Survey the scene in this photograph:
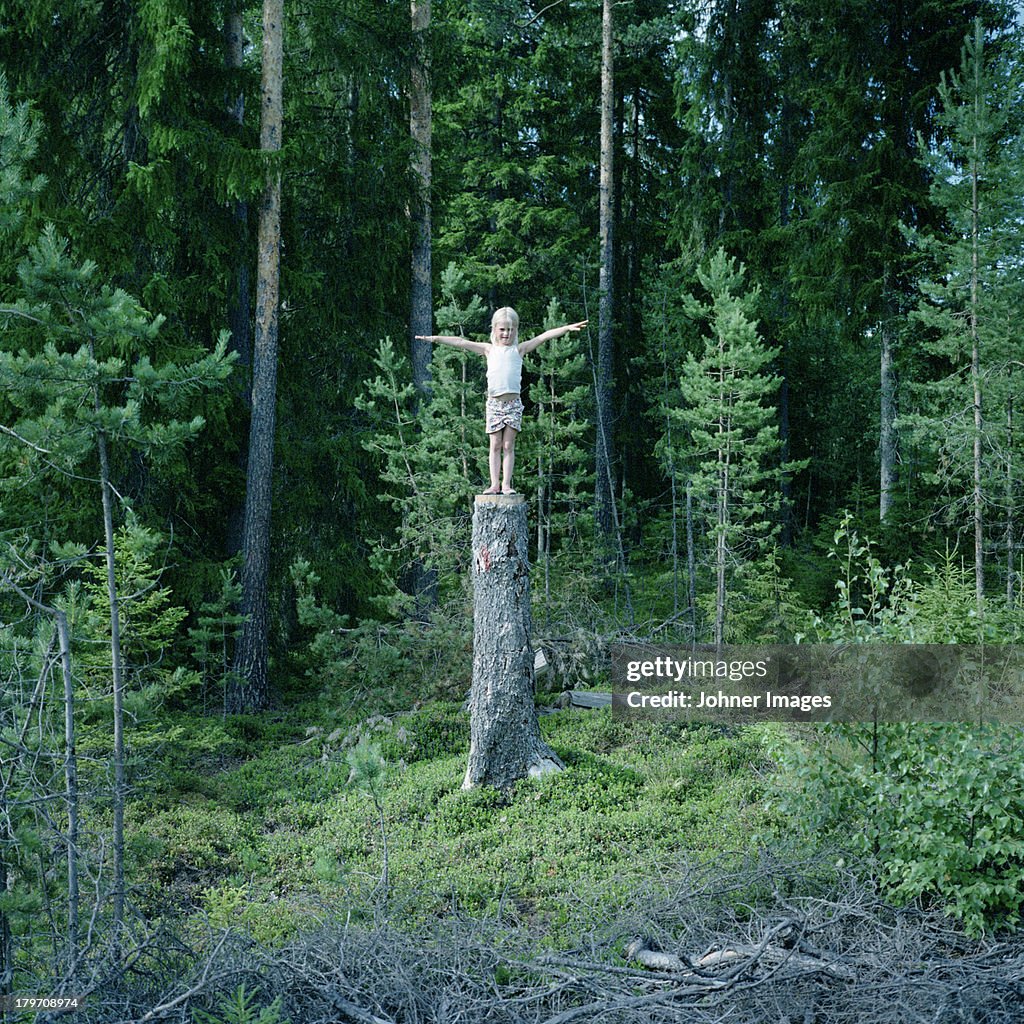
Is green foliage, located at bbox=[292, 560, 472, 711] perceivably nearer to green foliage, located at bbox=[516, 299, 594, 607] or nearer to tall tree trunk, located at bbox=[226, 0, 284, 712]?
tall tree trunk, located at bbox=[226, 0, 284, 712]

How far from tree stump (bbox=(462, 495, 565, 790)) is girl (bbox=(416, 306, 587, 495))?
0.43 m

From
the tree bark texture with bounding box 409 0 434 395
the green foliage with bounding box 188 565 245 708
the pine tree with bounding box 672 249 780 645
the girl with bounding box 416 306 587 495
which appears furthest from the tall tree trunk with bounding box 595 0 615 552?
the girl with bounding box 416 306 587 495

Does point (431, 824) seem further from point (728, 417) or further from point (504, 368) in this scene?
point (728, 417)

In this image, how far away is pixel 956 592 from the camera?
8641 mm

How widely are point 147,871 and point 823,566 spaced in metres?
12.2

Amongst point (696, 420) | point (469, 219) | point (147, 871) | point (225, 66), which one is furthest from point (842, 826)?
point (469, 219)

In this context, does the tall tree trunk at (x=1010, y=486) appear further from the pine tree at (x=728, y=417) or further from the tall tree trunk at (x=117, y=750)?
the tall tree trunk at (x=117, y=750)

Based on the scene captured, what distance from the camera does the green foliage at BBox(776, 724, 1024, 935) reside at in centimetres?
531

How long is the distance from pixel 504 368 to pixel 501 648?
2.51 metres

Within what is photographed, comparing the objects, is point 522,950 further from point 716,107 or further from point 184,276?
point 716,107

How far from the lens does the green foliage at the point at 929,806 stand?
5312 mm

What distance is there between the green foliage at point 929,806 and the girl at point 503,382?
368cm

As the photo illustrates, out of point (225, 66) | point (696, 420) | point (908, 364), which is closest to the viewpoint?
point (225, 66)

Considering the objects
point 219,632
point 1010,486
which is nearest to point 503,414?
point 219,632
